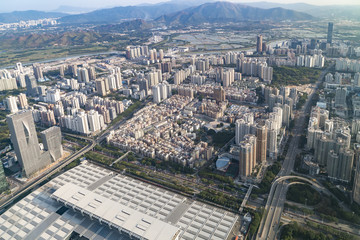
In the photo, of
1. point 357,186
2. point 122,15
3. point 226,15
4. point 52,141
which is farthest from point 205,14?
point 357,186

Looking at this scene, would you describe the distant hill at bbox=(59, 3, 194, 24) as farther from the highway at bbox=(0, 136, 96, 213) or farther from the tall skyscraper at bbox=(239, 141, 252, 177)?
the tall skyscraper at bbox=(239, 141, 252, 177)

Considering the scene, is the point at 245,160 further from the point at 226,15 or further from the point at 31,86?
the point at 226,15

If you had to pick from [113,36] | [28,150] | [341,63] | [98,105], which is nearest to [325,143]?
[28,150]

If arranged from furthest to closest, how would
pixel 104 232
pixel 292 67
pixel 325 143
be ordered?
pixel 292 67 < pixel 325 143 < pixel 104 232

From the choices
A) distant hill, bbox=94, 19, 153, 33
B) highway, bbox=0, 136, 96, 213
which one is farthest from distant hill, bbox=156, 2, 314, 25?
highway, bbox=0, 136, 96, 213

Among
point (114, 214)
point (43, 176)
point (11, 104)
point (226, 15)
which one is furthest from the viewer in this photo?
point (226, 15)

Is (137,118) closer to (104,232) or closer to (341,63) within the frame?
(104,232)
